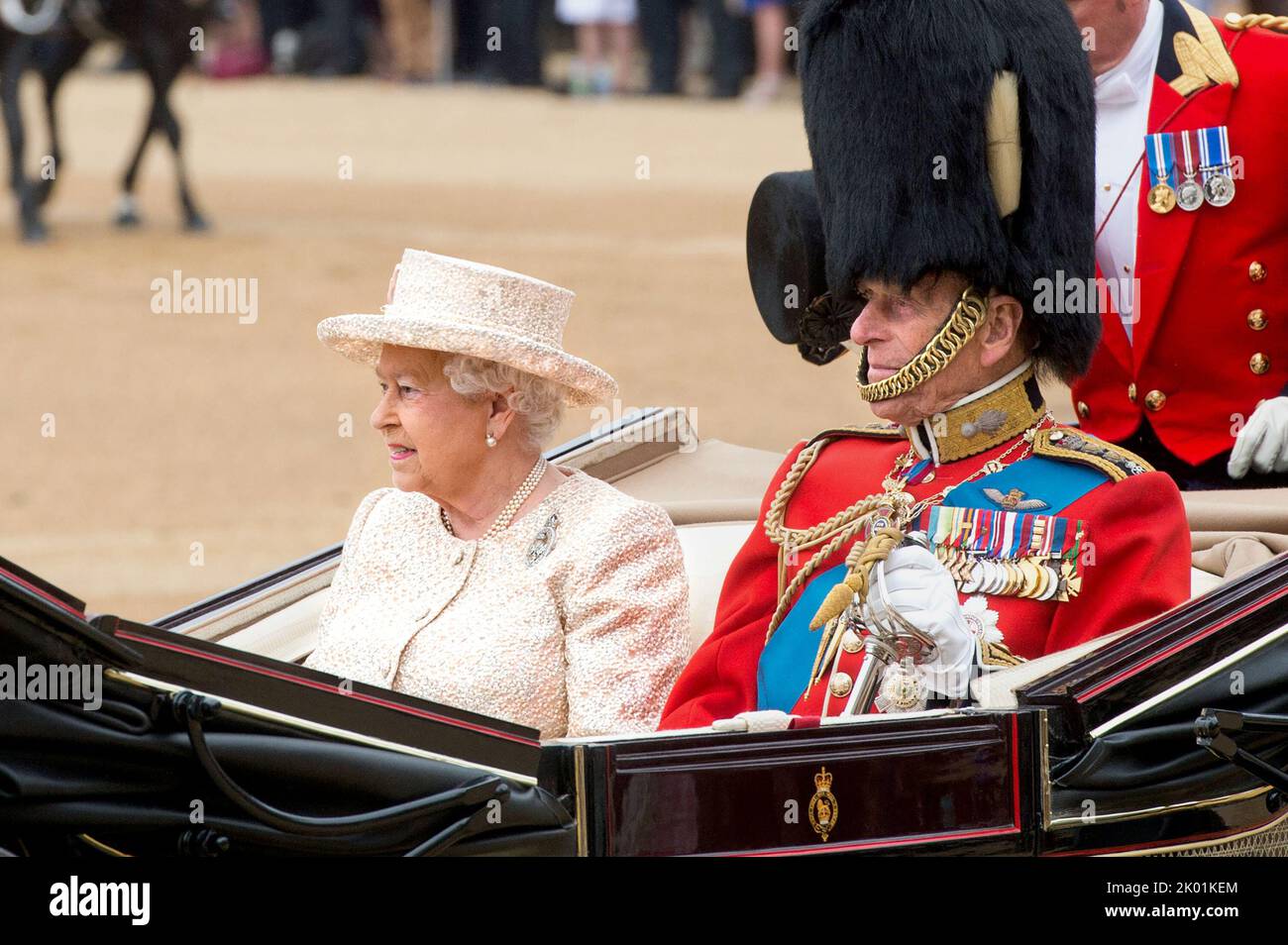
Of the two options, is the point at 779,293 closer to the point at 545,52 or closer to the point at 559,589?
the point at 559,589

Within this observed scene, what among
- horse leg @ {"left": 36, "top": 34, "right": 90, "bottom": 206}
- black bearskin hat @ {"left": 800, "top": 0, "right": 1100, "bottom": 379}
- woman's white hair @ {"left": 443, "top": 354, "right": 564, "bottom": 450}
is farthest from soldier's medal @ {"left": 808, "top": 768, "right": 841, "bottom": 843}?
horse leg @ {"left": 36, "top": 34, "right": 90, "bottom": 206}

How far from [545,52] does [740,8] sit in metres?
2.45

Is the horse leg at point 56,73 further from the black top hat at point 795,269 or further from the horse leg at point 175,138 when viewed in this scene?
the black top hat at point 795,269

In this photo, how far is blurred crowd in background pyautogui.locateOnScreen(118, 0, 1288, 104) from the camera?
15.0m

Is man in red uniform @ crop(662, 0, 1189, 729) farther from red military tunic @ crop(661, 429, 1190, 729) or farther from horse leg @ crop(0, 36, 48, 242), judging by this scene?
horse leg @ crop(0, 36, 48, 242)

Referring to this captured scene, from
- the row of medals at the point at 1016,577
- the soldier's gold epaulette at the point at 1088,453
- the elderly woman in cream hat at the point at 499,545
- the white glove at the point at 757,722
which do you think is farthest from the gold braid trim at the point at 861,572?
the elderly woman in cream hat at the point at 499,545

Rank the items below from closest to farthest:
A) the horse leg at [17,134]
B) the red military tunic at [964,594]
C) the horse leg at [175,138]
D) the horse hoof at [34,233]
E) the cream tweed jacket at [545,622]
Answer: the red military tunic at [964,594], the cream tweed jacket at [545,622], the horse leg at [17,134], the horse leg at [175,138], the horse hoof at [34,233]

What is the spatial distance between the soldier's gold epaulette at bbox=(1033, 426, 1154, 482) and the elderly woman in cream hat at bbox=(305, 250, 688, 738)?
485 mm

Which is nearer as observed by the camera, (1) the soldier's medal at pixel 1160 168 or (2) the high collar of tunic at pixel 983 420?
(2) the high collar of tunic at pixel 983 420

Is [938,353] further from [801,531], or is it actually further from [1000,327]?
[801,531]

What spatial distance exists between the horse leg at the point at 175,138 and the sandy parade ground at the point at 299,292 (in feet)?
0.30

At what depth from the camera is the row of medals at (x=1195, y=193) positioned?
3154 mm
